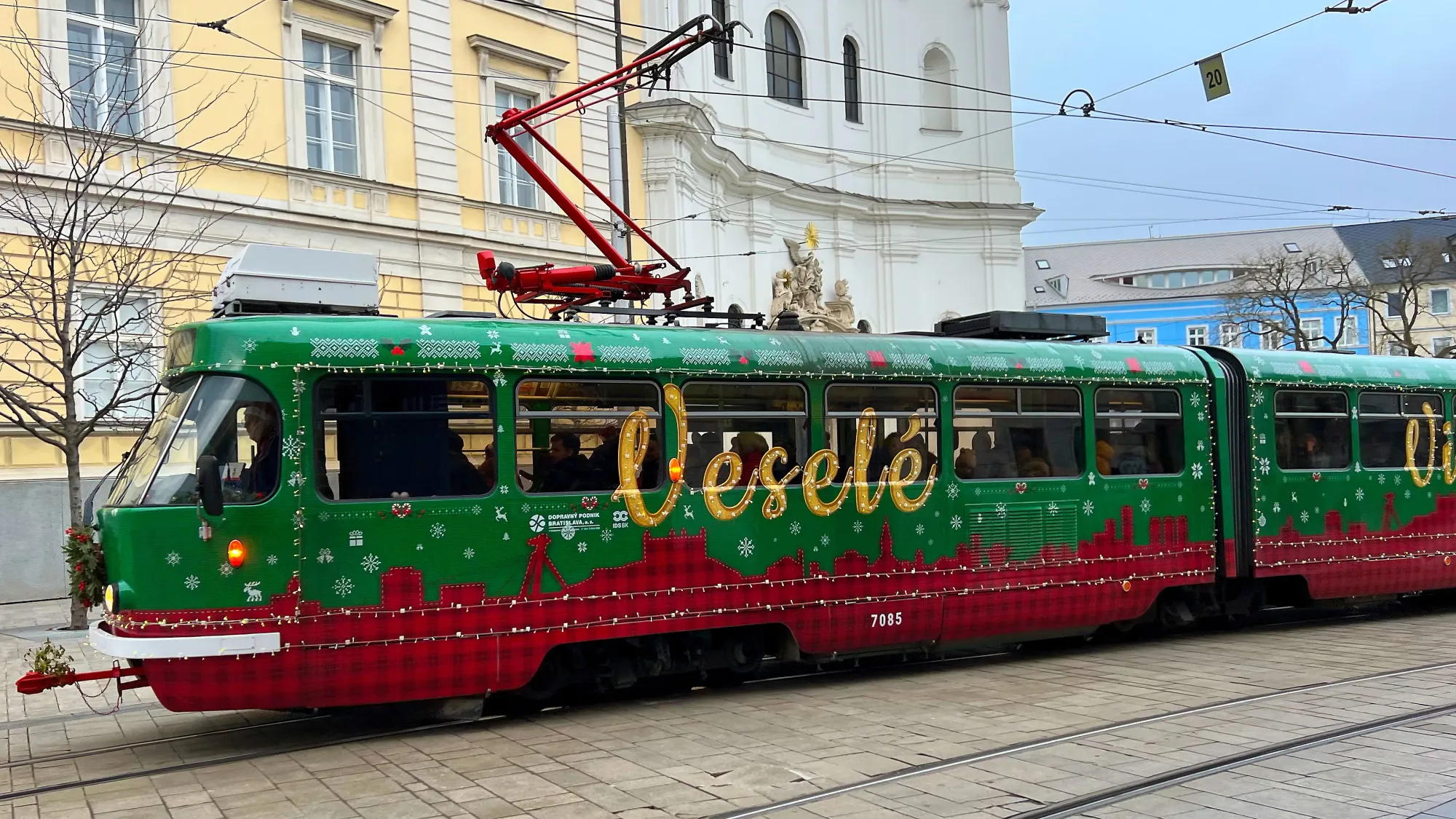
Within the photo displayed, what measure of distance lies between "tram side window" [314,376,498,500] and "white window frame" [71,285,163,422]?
372 inches

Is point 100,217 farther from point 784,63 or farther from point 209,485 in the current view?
point 784,63

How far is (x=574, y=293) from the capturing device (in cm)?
1087

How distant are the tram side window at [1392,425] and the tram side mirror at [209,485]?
11.5 meters

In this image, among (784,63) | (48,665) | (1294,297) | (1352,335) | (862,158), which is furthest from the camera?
(1352,335)

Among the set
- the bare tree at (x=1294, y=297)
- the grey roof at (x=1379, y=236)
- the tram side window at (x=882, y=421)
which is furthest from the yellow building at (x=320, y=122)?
the grey roof at (x=1379, y=236)

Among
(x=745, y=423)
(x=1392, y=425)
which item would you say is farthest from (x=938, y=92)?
(x=745, y=423)

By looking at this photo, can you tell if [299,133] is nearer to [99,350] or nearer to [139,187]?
[139,187]

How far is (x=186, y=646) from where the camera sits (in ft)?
27.0

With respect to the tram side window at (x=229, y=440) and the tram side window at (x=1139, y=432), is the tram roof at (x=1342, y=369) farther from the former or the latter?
the tram side window at (x=229, y=440)

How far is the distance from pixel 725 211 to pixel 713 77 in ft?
11.3

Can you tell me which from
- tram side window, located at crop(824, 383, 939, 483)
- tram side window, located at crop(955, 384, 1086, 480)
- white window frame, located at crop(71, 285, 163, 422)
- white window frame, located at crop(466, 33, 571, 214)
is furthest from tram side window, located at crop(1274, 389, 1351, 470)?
white window frame, located at crop(466, 33, 571, 214)

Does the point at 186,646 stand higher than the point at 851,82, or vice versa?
the point at 851,82

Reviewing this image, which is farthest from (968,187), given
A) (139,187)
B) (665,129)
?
(139,187)

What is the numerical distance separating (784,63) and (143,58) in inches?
923
